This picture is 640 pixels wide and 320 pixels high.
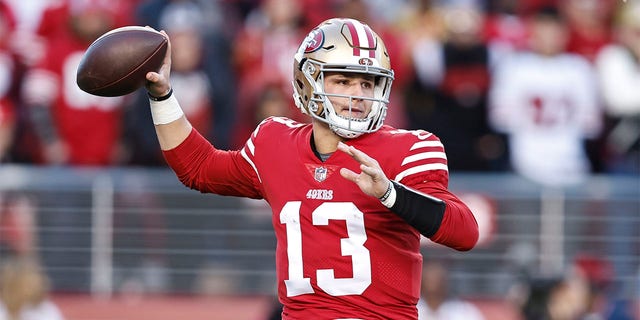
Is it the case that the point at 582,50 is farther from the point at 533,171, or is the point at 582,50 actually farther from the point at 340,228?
the point at 340,228

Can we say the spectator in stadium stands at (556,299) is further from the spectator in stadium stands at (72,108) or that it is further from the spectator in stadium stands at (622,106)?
the spectator in stadium stands at (72,108)

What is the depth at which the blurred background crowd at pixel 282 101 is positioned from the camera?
9648mm

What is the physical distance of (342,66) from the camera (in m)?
5.15

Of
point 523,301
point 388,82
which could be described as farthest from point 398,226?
point 523,301

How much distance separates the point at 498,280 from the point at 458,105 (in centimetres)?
132

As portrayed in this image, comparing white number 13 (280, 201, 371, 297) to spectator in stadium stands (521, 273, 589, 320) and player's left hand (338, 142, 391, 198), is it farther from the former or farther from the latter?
spectator in stadium stands (521, 273, 589, 320)

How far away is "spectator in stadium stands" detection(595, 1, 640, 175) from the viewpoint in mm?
10188

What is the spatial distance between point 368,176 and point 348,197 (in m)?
0.34

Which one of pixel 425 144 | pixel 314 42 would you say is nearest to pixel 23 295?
pixel 314 42

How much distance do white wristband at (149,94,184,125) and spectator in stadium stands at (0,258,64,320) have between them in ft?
11.8

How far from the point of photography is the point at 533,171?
1005 cm

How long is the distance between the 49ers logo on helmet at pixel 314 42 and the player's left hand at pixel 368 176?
618mm

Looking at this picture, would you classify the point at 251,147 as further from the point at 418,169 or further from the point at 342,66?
the point at 418,169

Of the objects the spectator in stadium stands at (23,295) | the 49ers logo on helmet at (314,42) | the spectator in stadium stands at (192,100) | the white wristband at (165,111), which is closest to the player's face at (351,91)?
the 49ers logo on helmet at (314,42)
